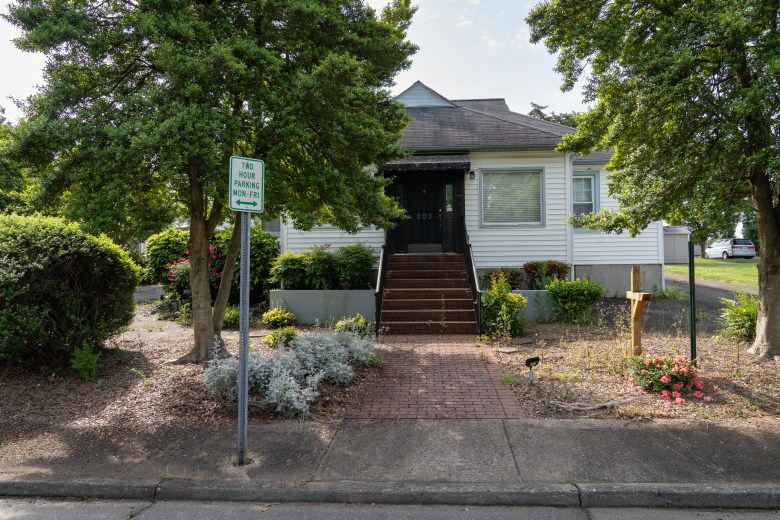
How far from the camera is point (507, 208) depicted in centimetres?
1364

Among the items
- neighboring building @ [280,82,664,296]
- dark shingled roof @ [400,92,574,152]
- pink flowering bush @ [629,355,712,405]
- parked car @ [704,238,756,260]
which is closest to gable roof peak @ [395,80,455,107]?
dark shingled roof @ [400,92,574,152]

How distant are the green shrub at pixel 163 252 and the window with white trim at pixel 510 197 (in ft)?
27.9

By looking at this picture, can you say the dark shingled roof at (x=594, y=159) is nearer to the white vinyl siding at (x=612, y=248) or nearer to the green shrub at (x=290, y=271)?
the white vinyl siding at (x=612, y=248)

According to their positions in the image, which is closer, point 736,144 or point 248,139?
point 736,144

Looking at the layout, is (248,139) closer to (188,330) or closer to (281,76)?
(281,76)

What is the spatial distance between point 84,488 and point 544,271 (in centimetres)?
1073

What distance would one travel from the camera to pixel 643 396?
5801 mm

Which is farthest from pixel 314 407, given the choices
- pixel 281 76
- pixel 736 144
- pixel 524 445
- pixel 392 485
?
pixel 736 144

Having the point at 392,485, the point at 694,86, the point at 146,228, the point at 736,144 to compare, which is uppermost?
the point at 694,86

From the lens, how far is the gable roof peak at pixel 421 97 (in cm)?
1659

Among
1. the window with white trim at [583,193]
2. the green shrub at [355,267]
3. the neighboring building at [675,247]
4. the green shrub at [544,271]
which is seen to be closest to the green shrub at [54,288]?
the green shrub at [355,267]

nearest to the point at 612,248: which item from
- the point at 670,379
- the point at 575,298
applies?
the point at 575,298

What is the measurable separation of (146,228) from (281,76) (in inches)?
113

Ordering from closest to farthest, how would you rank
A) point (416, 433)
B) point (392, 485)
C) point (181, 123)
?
point (392, 485), point (416, 433), point (181, 123)
